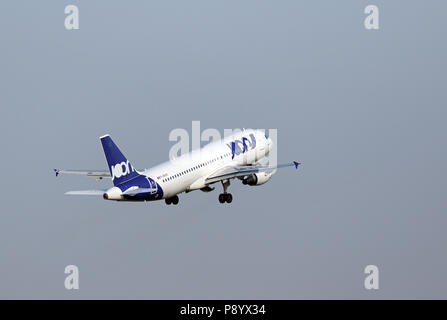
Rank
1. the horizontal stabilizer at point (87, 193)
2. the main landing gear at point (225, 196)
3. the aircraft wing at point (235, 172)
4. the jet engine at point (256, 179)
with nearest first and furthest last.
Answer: the horizontal stabilizer at point (87, 193) < the aircraft wing at point (235, 172) < the main landing gear at point (225, 196) < the jet engine at point (256, 179)

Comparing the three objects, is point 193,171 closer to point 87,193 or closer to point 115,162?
point 115,162

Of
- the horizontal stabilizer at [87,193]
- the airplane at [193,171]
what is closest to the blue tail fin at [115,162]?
the airplane at [193,171]

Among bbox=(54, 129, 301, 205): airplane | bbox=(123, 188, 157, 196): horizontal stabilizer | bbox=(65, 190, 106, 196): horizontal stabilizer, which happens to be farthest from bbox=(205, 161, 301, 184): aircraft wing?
bbox=(65, 190, 106, 196): horizontal stabilizer

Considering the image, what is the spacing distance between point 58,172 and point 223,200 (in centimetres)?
1626

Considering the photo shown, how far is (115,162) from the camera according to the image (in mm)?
121000

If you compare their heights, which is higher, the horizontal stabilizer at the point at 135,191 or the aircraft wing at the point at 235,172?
the aircraft wing at the point at 235,172

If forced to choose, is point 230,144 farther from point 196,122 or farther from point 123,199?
point 123,199

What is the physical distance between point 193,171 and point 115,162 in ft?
33.1

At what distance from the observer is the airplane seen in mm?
121062

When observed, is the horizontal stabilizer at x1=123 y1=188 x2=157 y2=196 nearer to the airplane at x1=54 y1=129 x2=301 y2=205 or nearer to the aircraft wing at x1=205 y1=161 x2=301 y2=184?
the airplane at x1=54 y1=129 x2=301 y2=205

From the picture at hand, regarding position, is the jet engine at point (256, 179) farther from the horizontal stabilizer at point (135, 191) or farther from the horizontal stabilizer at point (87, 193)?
the horizontal stabilizer at point (87, 193)

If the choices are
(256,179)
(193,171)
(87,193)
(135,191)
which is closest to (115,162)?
(135,191)

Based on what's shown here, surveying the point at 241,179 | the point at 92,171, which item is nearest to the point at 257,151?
the point at 241,179

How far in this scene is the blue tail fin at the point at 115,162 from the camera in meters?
121
